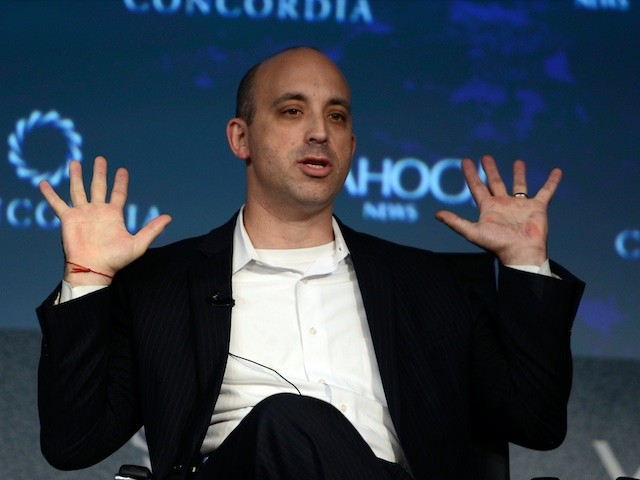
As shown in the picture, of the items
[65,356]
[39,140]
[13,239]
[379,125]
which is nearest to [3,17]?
[39,140]

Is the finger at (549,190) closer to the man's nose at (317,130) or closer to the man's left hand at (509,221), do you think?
the man's left hand at (509,221)

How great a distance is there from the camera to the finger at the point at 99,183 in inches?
97.6

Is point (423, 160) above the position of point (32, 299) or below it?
above

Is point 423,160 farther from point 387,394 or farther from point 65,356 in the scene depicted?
point 65,356

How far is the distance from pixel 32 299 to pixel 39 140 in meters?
0.53

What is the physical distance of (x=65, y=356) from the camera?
235 cm

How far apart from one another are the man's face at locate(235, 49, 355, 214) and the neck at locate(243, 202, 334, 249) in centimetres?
2

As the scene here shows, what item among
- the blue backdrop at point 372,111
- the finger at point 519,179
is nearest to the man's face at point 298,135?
the finger at point 519,179

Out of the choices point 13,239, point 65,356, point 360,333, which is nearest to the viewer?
point 65,356

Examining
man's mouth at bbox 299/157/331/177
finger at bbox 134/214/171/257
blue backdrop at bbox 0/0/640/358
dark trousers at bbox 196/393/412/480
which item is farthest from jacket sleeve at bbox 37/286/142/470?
blue backdrop at bbox 0/0/640/358

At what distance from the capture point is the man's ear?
285cm

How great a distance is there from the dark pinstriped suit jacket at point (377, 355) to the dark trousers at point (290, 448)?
1.16ft

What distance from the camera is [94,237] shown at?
7.93 ft

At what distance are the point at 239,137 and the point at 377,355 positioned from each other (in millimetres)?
719
